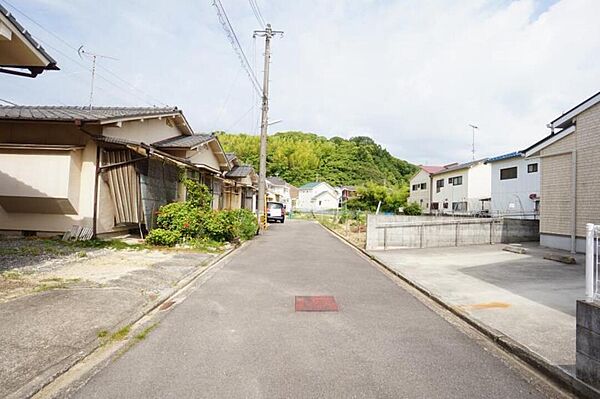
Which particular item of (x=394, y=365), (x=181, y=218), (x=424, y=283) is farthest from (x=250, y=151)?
(x=394, y=365)

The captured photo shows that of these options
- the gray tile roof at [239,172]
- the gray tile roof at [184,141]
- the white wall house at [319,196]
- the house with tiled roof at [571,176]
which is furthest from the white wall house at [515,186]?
the white wall house at [319,196]

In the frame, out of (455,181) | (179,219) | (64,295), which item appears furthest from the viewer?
(455,181)

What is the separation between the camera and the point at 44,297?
5.21 m

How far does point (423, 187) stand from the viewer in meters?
42.3

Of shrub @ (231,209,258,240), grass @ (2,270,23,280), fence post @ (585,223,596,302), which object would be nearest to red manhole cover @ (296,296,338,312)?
fence post @ (585,223,596,302)

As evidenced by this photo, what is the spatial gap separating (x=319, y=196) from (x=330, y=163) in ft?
33.7

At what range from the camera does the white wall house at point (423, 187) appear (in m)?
40.3

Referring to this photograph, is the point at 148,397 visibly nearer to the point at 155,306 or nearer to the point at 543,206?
the point at 155,306

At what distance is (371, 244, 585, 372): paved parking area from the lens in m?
4.42

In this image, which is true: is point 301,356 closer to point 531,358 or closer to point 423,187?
point 531,358

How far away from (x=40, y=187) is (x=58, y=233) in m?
1.43

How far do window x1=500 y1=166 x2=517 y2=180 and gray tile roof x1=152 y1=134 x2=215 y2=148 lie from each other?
72.8ft

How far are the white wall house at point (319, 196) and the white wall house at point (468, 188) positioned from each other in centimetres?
3407

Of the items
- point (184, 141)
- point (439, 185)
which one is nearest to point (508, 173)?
point (439, 185)
